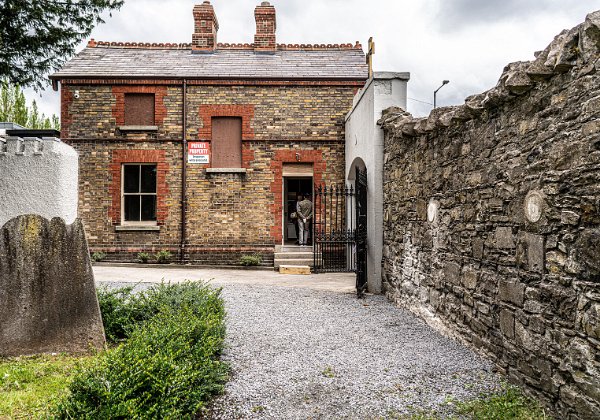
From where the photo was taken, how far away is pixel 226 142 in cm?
Result: 1415

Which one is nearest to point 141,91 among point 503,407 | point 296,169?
point 296,169

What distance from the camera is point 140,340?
3646 mm

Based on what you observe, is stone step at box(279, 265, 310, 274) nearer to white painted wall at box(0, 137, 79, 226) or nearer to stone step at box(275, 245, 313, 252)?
stone step at box(275, 245, 313, 252)

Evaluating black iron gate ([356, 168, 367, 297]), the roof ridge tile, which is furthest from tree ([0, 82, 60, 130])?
black iron gate ([356, 168, 367, 297])

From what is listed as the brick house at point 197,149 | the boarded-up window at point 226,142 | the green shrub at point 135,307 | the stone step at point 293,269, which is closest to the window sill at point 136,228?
the brick house at point 197,149

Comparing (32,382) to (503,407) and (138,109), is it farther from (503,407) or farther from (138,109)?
(138,109)

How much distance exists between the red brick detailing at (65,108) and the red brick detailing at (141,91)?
136cm

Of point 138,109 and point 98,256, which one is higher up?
point 138,109

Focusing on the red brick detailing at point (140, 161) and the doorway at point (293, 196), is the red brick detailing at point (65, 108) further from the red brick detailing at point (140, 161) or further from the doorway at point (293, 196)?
the doorway at point (293, 196)

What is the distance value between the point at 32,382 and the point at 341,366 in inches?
111

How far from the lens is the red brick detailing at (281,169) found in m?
13.9

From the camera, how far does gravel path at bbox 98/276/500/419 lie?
3693 millimetres

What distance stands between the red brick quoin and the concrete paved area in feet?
14.6

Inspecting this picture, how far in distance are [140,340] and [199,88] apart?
11595 mm
